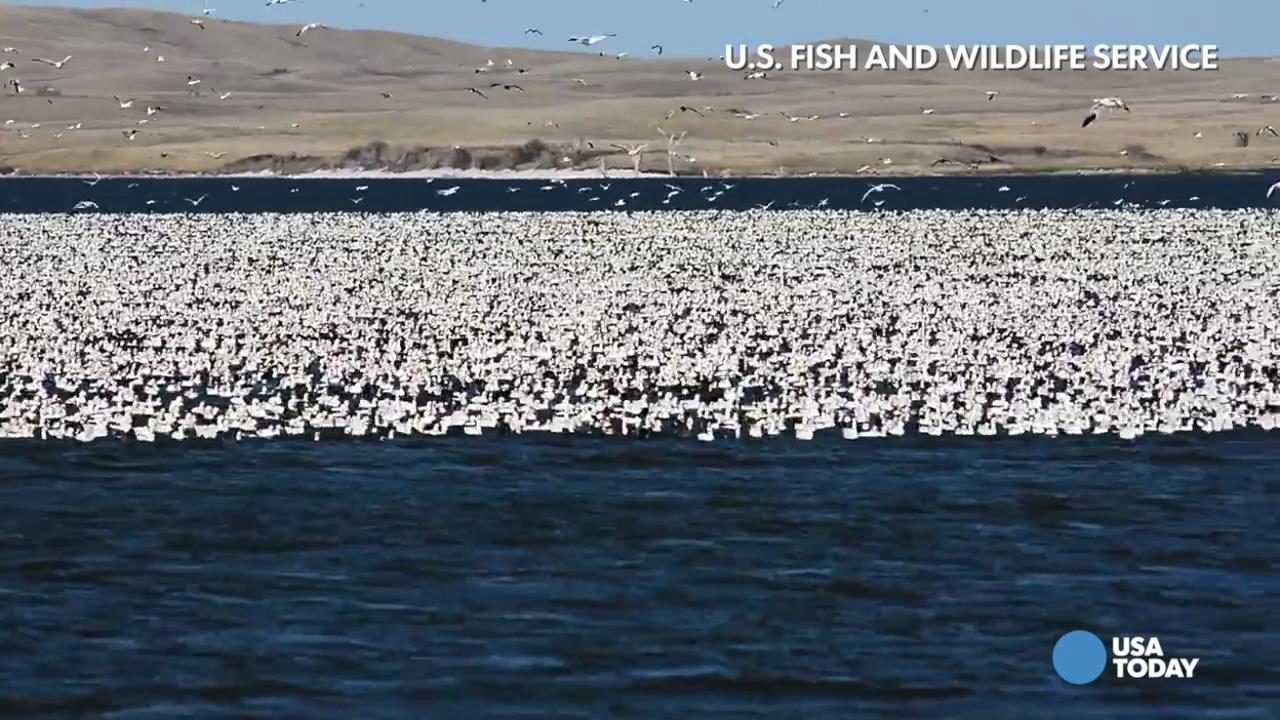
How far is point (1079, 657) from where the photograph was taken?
15.9 metres

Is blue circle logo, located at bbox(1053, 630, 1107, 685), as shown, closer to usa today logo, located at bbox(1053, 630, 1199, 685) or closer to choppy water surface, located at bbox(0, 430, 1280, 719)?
usa today logo, located at bbox(1053, 630, 1199, 685)

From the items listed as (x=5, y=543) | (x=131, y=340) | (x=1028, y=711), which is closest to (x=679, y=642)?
(x=1028, y=711)

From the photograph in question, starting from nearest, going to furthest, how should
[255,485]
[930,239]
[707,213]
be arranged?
1. [255,485]
2. [930,239]
3. [707,213]

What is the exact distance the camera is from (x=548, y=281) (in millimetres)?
46062

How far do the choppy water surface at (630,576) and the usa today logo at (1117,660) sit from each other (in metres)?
0.18

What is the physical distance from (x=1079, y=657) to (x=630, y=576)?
4099 millimetres

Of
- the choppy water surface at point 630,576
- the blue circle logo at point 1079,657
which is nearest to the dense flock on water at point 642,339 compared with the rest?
the choppy water surface at point 630,576

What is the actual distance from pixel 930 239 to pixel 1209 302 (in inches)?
906

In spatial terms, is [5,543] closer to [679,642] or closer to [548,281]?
[679,642]

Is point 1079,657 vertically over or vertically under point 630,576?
under

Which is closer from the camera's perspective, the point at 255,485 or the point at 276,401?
the point at 255,485

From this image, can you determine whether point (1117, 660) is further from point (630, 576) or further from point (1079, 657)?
point (630, 576)

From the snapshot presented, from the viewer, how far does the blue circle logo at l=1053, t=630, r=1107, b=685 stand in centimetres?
1559

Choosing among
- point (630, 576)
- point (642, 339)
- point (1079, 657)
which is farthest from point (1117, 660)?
point (642, 339)
